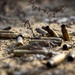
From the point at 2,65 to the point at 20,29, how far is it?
324 cm

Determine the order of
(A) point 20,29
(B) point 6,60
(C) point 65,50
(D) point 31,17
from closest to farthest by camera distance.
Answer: (B) point 6,60 → (C) point 65,50 → (A) point 20,29 → (D) point 31,17

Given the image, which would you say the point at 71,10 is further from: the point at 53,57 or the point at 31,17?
Answer: the point at 53,57

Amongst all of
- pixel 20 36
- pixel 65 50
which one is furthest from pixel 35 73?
pixel 20 36

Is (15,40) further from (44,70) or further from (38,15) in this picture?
(38,15)

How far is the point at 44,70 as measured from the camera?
14.0ft

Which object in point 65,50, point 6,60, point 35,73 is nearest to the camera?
point 35,73

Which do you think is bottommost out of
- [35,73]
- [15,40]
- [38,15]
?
[35,73]

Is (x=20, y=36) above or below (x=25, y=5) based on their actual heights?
below

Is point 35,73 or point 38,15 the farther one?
point 38,15

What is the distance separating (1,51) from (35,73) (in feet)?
5.35

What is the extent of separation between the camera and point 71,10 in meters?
11.5

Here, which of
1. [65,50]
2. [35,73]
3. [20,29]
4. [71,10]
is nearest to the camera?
[35,73]

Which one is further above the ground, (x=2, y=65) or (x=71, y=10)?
(x=71, y=10)

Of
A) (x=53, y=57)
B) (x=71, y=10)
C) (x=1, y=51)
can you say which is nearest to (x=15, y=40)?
(x=1, y=51)
